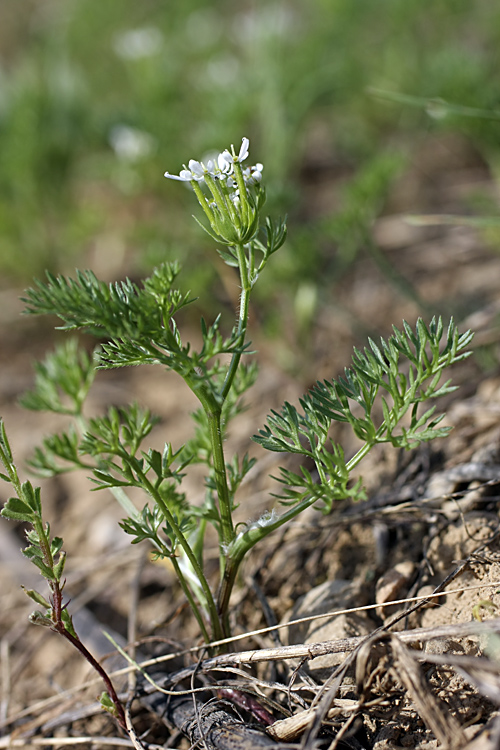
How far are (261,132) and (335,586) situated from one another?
3.32 m

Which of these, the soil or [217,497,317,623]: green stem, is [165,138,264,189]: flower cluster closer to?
[217,497,317,623]: green stem

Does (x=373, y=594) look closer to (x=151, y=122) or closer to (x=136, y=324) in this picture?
(x=136, y=324)

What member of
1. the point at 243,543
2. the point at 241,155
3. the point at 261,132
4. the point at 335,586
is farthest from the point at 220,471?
the point at 261,132

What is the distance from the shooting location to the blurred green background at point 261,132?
2.80 metres

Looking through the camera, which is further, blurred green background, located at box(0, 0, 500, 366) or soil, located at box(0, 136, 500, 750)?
blurred green background, located at box(0, 0, 500, 366)

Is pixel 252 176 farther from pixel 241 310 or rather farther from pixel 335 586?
pixel 335 586

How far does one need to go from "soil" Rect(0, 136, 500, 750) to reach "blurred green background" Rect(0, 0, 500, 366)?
0.46 m

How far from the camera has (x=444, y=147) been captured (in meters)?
4.14

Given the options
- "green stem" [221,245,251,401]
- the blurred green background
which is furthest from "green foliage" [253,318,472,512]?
the blurred green background

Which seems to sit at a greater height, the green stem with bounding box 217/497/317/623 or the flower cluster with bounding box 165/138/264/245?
the flower cluster with bounding box 165/138/264/245

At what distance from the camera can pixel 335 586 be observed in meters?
1.63

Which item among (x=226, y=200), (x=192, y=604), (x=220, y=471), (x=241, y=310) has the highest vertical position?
(x=226, y=200)

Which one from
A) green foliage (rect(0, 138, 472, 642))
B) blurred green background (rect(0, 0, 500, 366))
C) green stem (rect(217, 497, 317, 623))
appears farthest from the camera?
blurred green background (rect(0, 0, 500, 366))

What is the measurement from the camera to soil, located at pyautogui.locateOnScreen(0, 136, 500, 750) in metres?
1.26
